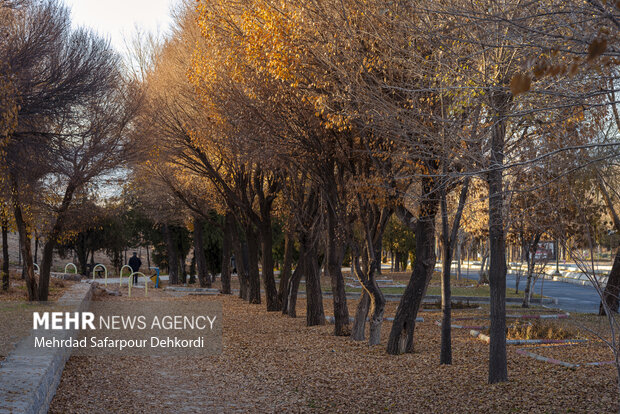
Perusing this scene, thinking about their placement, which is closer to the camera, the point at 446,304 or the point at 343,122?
the point at 343,122

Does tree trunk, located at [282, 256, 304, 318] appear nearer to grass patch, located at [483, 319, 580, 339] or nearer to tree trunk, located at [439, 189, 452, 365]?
grass patch, located at [483, 319, 580, 339]

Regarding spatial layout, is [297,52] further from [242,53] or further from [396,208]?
[396,208]

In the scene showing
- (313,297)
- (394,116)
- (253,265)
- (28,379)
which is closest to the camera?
(28,379)

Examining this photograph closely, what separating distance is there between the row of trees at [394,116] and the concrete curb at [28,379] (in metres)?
4.21

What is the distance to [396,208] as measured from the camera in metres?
11.6

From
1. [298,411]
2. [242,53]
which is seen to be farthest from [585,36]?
[242,53]

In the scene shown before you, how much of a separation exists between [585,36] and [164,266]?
4549 cm

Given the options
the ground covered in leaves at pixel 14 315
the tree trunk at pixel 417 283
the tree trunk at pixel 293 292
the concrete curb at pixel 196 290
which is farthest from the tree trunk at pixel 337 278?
the concrete curb at pixel 196 290

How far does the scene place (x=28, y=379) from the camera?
743 cm

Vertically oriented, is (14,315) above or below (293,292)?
below

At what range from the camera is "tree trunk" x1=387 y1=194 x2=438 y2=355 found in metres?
11.5

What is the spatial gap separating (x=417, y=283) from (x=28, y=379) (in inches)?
258

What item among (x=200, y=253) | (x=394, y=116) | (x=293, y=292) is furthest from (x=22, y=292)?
A: (x=394, y=116)

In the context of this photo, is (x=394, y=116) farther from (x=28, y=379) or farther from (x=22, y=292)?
(x=22, y=292)
